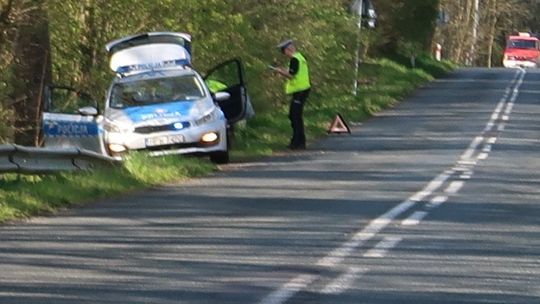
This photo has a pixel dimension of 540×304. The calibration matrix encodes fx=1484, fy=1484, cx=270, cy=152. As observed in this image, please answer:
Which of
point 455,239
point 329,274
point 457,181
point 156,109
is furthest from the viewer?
point 156,109

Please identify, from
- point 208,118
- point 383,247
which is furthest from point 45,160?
point 383,247

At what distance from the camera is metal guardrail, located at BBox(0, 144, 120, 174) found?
16.1 metres

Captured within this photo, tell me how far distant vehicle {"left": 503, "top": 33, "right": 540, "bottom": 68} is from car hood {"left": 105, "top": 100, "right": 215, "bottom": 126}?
198 ft

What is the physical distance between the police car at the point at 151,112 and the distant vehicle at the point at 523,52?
59253 millimetres

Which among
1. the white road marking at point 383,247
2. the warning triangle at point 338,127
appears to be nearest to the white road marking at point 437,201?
the white road marking at point 383,247

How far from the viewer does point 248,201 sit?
53.2 feet

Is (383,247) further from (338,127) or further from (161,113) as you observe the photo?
(338,127)

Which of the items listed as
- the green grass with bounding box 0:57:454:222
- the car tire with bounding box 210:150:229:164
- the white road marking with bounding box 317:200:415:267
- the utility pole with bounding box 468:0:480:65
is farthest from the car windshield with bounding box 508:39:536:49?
the white road marking with bounding box 317:200:415:267

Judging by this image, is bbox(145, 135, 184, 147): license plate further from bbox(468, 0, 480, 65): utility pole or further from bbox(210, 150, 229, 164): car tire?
bbox(468, 0, 480, 65): utility pole

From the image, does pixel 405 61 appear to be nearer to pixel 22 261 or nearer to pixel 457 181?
pixel 457 181

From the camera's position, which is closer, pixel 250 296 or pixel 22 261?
pixel 250 296

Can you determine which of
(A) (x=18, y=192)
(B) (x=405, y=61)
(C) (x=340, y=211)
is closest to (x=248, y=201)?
(C) (x=340, y=211)

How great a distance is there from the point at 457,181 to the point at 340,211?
162 inches

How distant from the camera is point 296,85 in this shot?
24.4 metres
